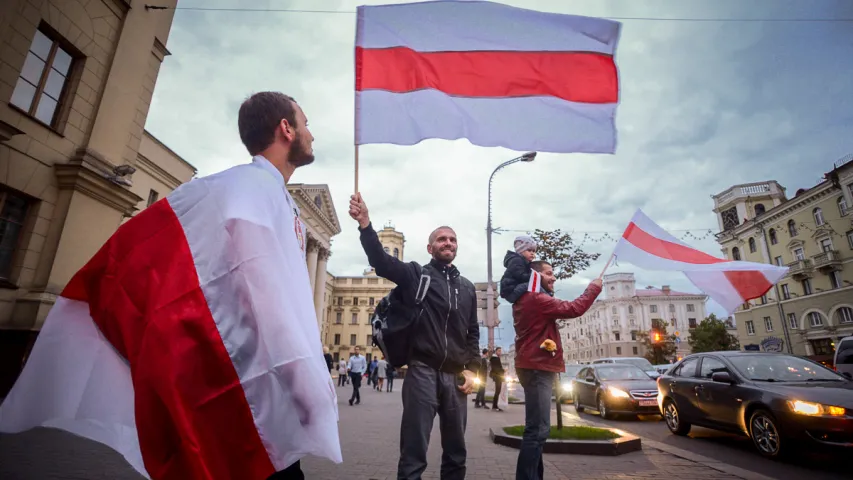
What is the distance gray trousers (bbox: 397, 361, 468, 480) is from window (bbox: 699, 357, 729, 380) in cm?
642

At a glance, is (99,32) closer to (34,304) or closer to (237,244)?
(34,304)

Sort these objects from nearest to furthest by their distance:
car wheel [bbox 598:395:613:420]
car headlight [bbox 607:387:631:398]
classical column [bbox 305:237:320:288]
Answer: car headlight [bbox 607:387:631:398] < car wheel [bbox 598:395:613:420] < classical column [bbox 305:237:320:288]

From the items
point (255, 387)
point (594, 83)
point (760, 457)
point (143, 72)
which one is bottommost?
A: point (760, 457)

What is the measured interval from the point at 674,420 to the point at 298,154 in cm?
970

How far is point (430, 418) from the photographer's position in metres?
3.18

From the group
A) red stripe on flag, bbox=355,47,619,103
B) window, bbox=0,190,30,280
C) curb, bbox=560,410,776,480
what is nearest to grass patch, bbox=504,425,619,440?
curb, bbox=560,410,776,480

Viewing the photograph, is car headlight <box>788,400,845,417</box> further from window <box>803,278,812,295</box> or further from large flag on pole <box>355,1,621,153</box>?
window <box>803,278,812,295</box>

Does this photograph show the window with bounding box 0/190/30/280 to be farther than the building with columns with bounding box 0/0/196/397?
Yes

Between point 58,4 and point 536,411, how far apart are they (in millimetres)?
12796

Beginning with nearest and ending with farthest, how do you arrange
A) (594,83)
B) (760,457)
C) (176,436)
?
(176,436)
(594,83)
(760,457)

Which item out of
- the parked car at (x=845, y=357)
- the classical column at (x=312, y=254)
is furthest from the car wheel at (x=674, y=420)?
the classical column at (x=312, y=254)

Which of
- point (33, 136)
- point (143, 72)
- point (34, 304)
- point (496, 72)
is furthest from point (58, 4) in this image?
point (496, 72)

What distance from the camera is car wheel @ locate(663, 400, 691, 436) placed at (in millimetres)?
8641

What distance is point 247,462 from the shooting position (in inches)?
55.4
